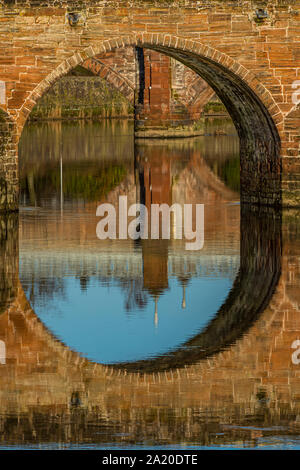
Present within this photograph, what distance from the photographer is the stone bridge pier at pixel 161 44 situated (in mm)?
20969

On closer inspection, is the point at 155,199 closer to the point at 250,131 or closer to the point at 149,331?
the point at 250,131

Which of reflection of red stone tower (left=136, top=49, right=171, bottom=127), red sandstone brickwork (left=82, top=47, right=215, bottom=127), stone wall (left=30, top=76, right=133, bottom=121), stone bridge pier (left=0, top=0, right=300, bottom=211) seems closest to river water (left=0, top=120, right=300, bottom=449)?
stone bridge pier (left=0, top=0, right=300, bottom=211)

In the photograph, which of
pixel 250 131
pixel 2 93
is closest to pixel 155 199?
pixel 250 131

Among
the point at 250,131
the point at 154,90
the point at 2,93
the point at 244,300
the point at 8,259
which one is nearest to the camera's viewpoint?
the point at 244,300

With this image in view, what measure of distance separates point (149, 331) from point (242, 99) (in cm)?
1046

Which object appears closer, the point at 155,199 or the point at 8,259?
the point at 8,259

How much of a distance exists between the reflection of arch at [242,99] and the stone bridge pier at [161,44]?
0.02 m

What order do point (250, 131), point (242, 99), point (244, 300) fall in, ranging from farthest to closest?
point (250, 131) < point (242, 99) < point (244, 300)

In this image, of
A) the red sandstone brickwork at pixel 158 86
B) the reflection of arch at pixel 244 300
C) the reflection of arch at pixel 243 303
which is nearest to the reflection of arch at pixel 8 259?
the reflection of arch at pixel 243 303

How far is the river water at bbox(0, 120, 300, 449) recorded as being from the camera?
9.77m

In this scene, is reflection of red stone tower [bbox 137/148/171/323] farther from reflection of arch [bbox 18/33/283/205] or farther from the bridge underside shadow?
reflection of arch [bbox 18/33/283/205]

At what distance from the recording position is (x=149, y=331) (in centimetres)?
1295

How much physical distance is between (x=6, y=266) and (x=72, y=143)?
25.9m

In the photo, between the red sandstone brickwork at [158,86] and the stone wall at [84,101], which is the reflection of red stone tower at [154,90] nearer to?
the red sandstone brickwork at [158,86]
